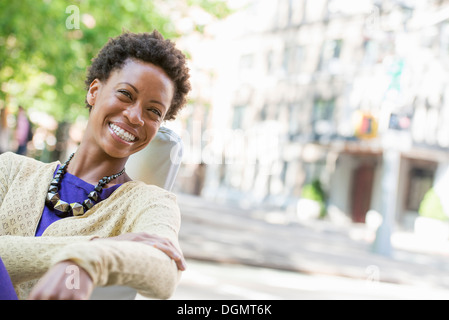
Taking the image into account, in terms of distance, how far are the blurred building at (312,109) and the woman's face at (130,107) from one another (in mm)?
14209

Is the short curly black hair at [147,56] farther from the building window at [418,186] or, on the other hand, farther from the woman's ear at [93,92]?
the building window at [418,186]

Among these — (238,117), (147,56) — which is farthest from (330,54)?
(147,56)

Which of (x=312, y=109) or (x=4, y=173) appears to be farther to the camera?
(x=312, y=109)

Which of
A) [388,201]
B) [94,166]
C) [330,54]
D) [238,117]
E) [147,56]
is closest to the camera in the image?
[147,56]

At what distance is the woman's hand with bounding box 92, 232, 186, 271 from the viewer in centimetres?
128

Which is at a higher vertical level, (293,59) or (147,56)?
(293,59)

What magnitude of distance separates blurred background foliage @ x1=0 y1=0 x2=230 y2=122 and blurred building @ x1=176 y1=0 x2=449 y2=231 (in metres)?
4.52

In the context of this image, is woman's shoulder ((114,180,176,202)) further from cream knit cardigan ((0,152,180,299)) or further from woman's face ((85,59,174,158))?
woman's face ((85,59,174,158))

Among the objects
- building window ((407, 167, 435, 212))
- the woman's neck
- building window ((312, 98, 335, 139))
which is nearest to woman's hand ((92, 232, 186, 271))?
the woman's neck

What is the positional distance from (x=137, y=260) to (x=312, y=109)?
25545 mm

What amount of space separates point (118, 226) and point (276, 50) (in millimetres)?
27750

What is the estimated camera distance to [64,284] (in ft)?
3.43

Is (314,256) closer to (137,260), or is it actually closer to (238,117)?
(137,260)

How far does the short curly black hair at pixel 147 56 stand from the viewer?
1737 millimetres
